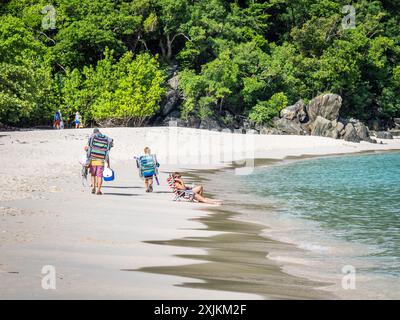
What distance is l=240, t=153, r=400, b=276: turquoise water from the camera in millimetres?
12984

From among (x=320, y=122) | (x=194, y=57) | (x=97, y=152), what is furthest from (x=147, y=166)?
(x=194, y=57)

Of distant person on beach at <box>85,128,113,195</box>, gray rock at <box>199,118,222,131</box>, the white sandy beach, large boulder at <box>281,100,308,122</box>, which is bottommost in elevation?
the white sandy beach

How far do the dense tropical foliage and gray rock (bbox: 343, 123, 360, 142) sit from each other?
23.3ft

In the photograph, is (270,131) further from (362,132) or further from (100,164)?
(100,164)

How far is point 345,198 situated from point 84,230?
1162 cm

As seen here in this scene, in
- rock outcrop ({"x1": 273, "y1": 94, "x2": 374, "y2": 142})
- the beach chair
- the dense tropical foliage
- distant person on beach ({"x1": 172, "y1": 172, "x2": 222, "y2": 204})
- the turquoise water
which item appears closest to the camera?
the turquoise water

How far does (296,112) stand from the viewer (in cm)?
5872

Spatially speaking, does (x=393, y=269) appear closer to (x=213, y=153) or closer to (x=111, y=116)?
(x=213, y=153)

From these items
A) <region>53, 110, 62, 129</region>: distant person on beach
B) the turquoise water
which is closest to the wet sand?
the turquoise water

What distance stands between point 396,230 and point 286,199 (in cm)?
609

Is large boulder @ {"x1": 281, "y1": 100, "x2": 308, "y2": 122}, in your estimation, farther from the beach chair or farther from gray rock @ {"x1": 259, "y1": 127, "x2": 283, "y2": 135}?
the beach chair

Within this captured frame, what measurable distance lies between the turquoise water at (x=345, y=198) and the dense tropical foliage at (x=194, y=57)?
18.7 metres

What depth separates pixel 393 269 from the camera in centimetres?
1023
